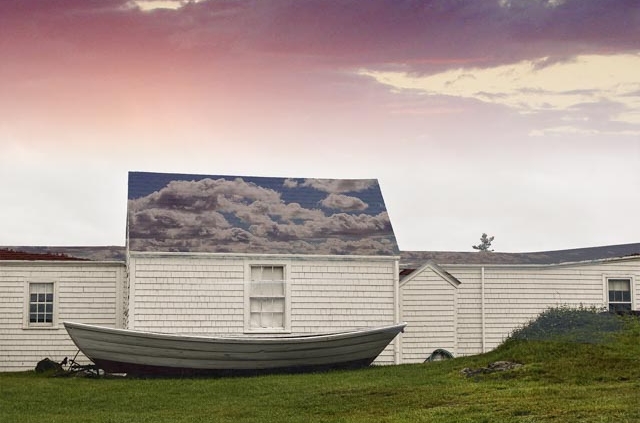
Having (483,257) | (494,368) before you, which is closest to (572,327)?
(494,368)

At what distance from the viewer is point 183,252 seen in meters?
Answer: 30.4

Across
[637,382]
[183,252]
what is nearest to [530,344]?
[637,382]

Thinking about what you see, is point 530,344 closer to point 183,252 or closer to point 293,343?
point 293,343

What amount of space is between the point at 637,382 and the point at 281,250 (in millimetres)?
12953

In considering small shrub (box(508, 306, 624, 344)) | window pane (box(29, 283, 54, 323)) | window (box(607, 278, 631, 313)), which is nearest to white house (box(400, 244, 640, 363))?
window (box(607, 278, 631, 313))

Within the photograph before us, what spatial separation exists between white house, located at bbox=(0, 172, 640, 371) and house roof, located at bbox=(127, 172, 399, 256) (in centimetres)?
4

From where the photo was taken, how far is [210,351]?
27.8m

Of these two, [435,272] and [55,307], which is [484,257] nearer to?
[435,272]

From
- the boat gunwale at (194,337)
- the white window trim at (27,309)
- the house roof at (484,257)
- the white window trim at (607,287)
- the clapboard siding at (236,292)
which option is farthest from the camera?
the house roof at (484,257)

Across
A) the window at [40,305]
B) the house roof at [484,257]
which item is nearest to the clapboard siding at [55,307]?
the window at [40,305]

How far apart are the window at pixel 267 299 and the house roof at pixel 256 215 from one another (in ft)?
2.30

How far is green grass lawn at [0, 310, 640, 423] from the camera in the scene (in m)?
18.2

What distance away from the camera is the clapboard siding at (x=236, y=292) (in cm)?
3005

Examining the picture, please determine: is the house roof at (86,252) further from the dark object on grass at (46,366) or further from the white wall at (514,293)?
the white wall at (514,293)
